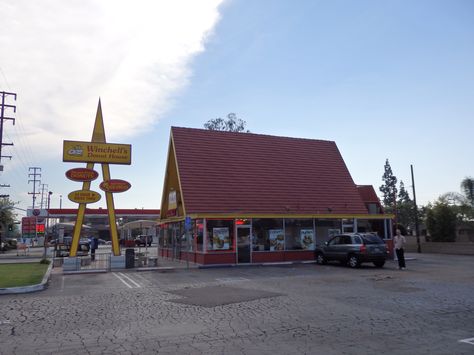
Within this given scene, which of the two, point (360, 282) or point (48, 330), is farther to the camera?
point (360, 282)

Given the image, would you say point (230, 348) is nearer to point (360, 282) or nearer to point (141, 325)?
point (141, 325)

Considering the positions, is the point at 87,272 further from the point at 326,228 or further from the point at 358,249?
the point at 326,228

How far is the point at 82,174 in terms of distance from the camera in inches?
896

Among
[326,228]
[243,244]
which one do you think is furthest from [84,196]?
[326,228]

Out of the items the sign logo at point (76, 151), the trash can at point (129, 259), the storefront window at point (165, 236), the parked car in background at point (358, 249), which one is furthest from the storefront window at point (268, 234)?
the sign logo at point (76, 151)

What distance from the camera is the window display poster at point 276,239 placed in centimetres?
2608

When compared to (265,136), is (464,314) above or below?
below

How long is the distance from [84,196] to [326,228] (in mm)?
14820

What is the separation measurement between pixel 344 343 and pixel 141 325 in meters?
4.10

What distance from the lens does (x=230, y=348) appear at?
7074 millimetres

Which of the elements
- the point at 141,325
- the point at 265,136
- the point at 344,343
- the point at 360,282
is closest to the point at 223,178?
the point at 265,136

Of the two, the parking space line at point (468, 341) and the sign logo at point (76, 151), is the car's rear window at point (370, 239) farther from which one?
the sign logo at point (76, 151)

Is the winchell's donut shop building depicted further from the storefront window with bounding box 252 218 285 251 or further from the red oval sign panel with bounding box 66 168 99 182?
the red oval sign panel with bounding box 66 168 99 182

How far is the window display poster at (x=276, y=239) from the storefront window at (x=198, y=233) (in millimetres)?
4207
